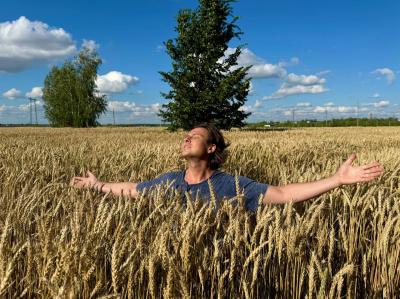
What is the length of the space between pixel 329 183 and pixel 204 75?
24343 mm

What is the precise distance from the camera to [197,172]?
10.8 feet

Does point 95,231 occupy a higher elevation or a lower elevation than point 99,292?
higher

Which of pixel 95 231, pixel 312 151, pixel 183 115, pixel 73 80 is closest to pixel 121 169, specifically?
pixel 95 231

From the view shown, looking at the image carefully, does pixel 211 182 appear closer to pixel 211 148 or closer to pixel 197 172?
pixel 197 172

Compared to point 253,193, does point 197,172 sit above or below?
above

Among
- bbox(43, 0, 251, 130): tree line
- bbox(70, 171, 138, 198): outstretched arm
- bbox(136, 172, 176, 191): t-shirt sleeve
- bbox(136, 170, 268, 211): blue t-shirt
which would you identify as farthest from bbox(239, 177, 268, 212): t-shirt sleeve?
bbox(43, 0, 251, 130): tree line

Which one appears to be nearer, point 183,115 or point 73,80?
point 183,115

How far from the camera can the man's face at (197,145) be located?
3230 millimetres

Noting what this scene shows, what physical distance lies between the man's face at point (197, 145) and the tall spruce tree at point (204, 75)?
2187 centimetres

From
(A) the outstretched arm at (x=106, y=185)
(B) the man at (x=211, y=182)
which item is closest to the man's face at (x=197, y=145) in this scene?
(B) the man at (x=211, y=182)

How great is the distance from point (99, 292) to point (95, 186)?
173 cm

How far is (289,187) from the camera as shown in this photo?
2.83 meters

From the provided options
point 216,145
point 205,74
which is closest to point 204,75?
point 205,74

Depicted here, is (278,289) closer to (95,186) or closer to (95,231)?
(95,231)
